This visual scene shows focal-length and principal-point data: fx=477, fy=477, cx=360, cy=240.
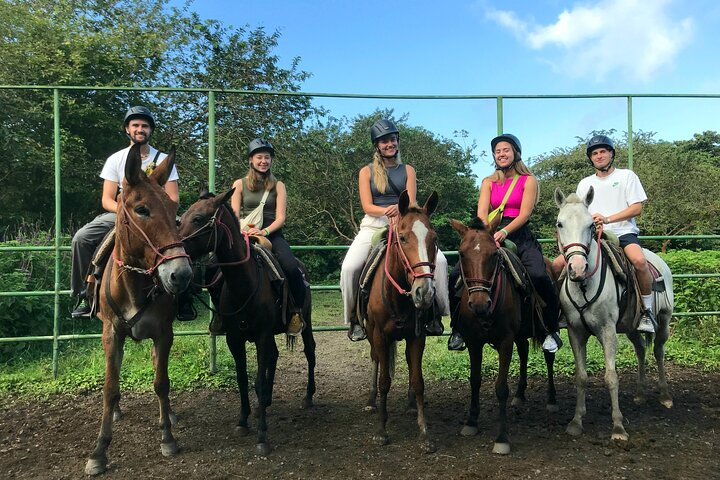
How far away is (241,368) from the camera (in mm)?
4547

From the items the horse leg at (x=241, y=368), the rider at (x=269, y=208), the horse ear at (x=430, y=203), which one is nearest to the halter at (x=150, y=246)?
the horse leg at (x=241, y=368)

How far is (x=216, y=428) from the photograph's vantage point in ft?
15.6

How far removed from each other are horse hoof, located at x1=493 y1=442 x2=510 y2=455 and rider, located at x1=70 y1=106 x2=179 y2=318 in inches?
145

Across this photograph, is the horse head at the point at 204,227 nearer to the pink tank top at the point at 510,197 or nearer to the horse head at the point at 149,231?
the horse head at the point at 149,231

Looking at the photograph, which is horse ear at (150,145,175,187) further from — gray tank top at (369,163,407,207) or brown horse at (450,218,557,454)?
brown horse at (450,218,557,454)

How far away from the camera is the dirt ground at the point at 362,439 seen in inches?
150

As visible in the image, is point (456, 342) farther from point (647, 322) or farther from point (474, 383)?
point (647, 322)

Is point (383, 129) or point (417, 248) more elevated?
point (383, 129)

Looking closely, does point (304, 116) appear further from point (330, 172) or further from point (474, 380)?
point (474, 380)

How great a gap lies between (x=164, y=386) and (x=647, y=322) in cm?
468

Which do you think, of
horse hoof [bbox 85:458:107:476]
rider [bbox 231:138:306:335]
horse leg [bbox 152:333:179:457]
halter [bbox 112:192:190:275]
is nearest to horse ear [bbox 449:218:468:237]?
rider [bbox 231:138:306:335]

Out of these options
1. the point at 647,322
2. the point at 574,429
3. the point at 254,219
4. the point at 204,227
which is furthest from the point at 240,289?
the point at 647,322

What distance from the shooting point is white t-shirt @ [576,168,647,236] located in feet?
16.8

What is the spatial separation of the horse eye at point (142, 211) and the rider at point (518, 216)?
285 cm
